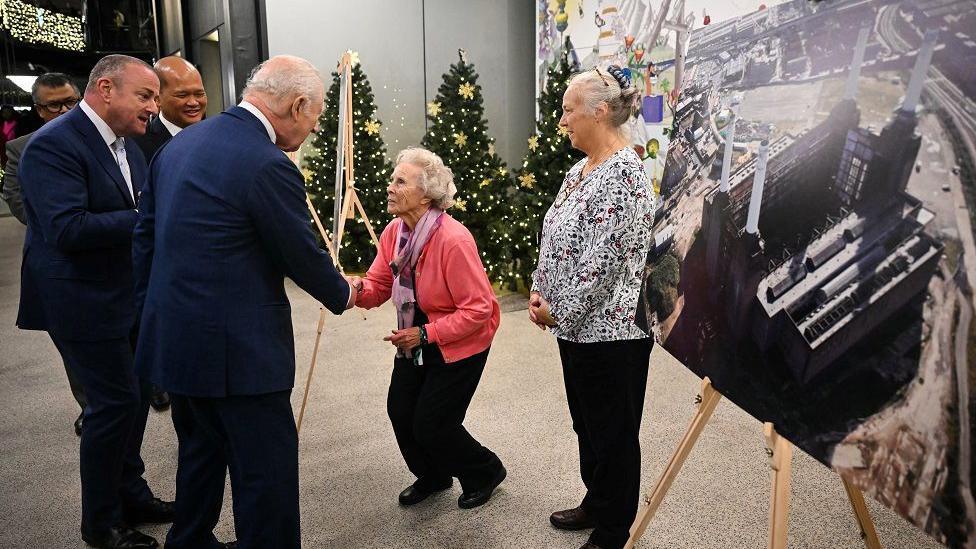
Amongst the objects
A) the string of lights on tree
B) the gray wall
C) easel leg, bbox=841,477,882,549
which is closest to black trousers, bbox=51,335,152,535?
easel leg, bbox=841,477,882,549

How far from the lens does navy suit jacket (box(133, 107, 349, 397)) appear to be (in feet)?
5.68

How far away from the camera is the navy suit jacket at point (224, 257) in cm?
173

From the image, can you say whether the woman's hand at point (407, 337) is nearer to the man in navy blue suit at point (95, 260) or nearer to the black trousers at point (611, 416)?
Answer: the black trousers at point (611, 416)

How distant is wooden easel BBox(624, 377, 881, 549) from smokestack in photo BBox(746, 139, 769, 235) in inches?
16.9

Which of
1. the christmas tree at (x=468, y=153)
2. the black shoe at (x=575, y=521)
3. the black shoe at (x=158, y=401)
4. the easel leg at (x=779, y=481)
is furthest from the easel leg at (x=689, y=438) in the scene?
the christmas tree at (x=468, y=153)

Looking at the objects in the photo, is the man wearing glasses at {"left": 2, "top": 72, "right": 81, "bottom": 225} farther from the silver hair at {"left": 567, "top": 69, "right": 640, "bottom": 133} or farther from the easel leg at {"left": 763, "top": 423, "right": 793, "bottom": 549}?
the easel leg at {"left": 763, "top": 423, "right": 793, "bottom": 549}

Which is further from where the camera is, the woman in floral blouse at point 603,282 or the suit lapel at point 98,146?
the suit lapel at point 98,146

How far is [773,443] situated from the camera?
1.43 m

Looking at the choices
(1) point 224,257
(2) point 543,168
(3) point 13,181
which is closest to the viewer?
(1) point 224,257

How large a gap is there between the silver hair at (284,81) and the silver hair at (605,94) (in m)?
0.80

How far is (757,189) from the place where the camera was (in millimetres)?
1489

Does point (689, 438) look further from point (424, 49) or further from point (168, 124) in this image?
point (424, 49)

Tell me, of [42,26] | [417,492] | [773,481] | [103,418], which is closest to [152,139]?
[103,418]

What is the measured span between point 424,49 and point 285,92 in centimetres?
627
